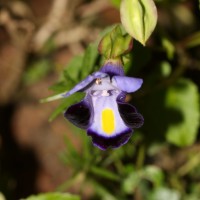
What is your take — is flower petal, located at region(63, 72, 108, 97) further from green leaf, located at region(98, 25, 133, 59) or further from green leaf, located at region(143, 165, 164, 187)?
green leaf, located at region(143, 165, 164, 187)

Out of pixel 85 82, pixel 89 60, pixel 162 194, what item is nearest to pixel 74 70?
pixel 89 60

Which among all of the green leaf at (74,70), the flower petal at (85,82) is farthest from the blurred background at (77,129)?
the flower petal at (85,82)

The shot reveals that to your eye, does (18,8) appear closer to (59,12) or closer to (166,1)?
(59,12)

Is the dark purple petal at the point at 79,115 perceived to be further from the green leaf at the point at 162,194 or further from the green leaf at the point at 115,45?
the green leaf at the point at 162,194

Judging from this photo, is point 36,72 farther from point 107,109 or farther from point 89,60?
point 107,109

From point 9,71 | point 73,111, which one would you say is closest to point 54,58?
point 9,71

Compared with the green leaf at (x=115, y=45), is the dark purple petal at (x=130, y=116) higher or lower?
lower

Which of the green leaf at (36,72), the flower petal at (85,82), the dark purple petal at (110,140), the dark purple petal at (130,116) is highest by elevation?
the flower petal at (85,82)
